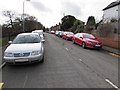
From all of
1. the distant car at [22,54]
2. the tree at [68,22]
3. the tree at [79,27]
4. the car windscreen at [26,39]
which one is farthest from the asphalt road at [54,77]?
the tree at [68,22]

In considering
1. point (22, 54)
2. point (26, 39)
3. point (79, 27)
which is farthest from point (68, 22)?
point (22, 54)

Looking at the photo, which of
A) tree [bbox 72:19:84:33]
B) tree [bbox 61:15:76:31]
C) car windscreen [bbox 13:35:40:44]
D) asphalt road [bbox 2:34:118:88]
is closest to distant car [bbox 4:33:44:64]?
asphalt road [bbox 2:34:118:88]

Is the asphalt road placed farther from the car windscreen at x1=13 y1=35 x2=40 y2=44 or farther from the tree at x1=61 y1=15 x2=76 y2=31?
the tree at x1=61 y1=15 x2=76 y2=31

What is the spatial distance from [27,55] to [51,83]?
2576mm

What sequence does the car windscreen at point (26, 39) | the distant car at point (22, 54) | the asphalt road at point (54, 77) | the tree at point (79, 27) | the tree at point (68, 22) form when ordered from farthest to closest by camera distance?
the tree at point (68, 22), the tree at point (79, 27), the car windscreen at point (26, 39), the distant car at point (22, 54), the asphalt road at point (54, 77)

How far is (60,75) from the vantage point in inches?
295

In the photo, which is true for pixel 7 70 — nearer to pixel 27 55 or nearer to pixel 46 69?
pixel 27 55

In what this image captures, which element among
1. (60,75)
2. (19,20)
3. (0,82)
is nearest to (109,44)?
(60,75)

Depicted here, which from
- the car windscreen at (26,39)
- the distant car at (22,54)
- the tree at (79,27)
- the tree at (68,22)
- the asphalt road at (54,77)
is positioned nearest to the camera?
the asphalt road at (54,77)

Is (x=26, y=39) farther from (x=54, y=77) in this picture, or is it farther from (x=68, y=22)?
(x=68, y=22)

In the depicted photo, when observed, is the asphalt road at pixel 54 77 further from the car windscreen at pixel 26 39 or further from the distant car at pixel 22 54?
the car windscreen at pixel 26 39

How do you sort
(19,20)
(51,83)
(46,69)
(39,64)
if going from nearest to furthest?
(51,83), (46,69), (39,64), (19,20)

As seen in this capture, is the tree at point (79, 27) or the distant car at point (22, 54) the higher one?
the tree at point (79, 27)

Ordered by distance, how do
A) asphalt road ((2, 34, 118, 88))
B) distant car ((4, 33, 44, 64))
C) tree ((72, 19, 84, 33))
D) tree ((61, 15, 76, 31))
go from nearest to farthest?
asphalt road ((2, 34, 118, 88)), distant car ((4, 33, 44, 64)), tree ((72, 19, 84, 33)), tree ((61, 15, 76, 31))
